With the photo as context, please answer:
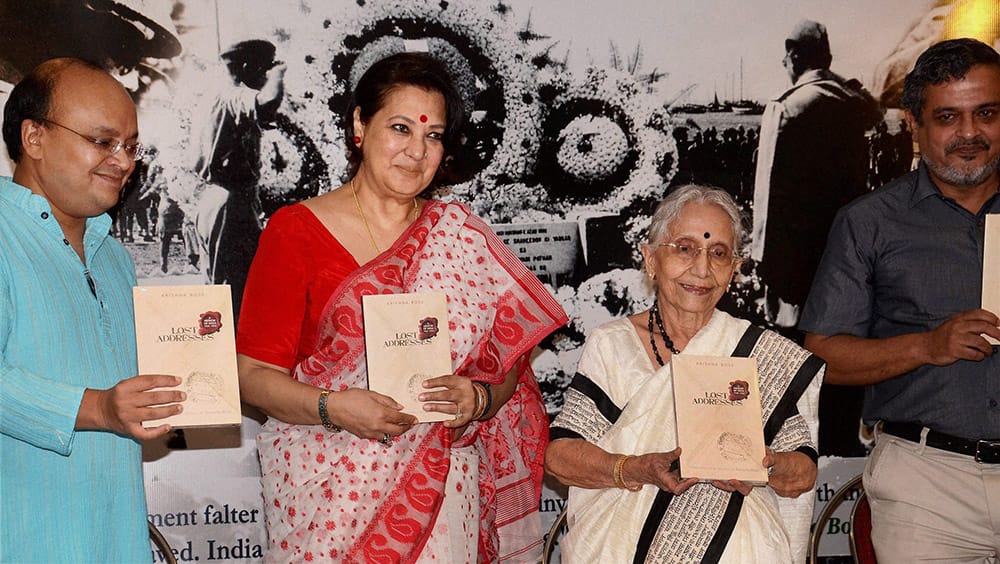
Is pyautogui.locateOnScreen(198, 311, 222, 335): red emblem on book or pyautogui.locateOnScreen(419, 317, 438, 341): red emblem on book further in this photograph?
pyautogui.locateOnScreen(419, 317, 438, 341): red emblem on book

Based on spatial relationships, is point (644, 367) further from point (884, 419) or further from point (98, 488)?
point (98, 488)

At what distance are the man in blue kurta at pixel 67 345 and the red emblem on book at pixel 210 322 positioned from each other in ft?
0.49

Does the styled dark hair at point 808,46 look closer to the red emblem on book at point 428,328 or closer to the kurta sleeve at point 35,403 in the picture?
the red emblem on book at point 428,328

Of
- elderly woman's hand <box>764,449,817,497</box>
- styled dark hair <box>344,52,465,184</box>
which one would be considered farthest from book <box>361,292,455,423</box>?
elderly woman's hand <box>764,449,817,497</box>

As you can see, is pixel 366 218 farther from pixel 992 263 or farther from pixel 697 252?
pixel 992 263

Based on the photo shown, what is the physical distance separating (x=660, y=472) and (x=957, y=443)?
1280mm

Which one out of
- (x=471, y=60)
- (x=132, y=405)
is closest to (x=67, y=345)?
(x=132, y=405)

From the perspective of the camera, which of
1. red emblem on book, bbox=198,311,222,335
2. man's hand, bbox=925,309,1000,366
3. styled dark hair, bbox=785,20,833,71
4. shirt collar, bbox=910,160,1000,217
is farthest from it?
styled dark hair, bbox=785,20,833,71

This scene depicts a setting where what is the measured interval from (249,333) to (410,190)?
0.65 metres

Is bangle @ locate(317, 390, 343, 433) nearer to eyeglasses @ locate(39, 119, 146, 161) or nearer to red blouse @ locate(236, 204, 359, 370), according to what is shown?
red blouse @ locate(236, 204, 359, 370)

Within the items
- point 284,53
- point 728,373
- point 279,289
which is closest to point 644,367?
point 728,373

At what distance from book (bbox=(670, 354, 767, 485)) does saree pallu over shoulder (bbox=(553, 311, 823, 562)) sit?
29cm

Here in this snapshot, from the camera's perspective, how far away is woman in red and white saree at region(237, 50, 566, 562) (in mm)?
2762

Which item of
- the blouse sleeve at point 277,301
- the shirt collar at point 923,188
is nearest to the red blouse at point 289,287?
the blouse sleeve at point 277,301
